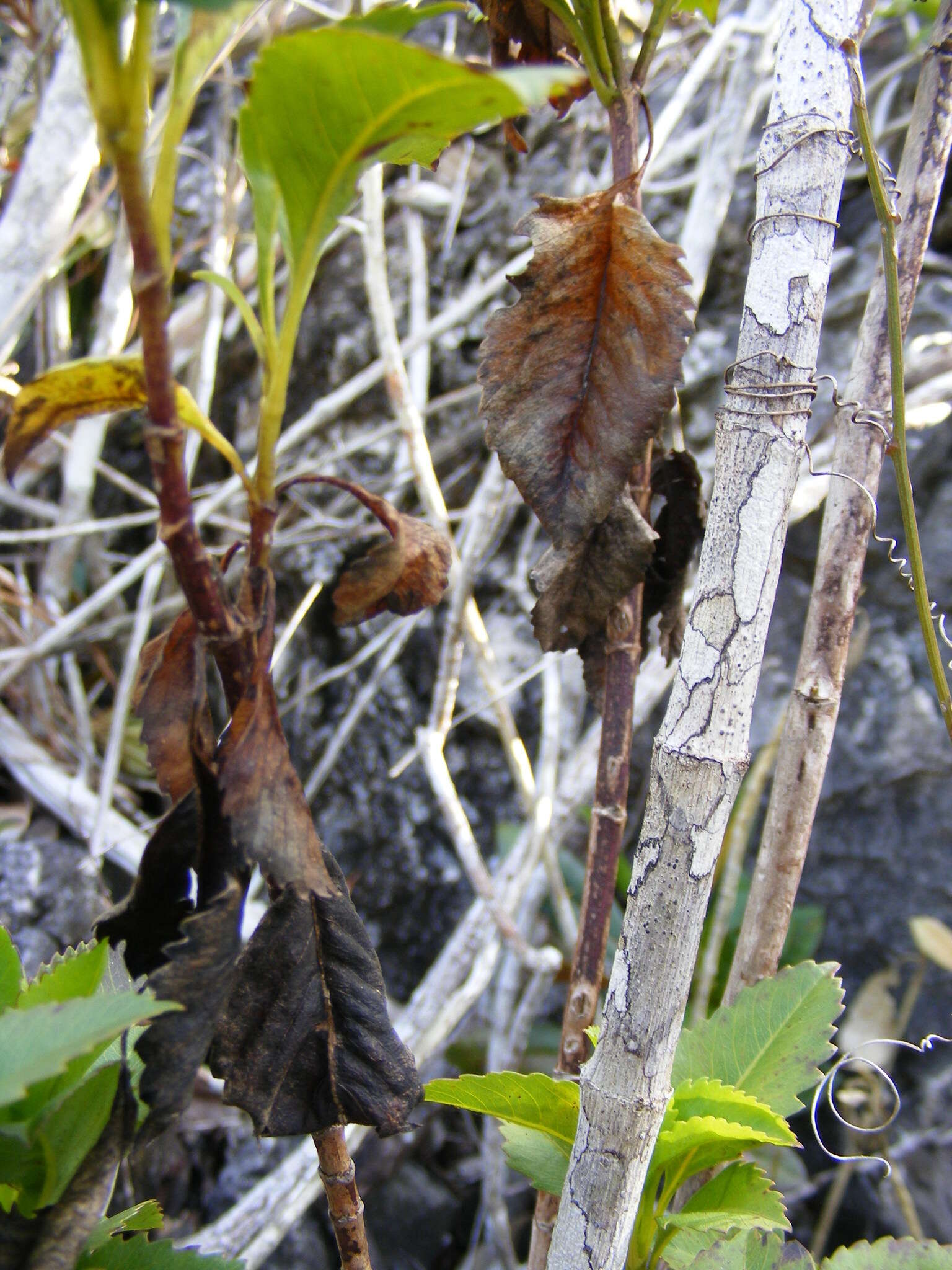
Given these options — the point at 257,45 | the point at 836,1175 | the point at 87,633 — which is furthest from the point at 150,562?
the point at 836,1175

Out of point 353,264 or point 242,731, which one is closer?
point 242,731

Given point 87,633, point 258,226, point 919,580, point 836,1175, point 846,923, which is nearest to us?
point 258,226

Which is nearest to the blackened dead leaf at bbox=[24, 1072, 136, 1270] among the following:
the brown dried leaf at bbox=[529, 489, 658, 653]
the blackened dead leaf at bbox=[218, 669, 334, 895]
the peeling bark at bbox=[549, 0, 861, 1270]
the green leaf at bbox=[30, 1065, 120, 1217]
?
the green leaf at bbox=[30, 1065, 120, 1217]

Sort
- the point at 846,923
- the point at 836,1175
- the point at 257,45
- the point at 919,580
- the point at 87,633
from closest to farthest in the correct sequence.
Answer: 1. the point at 919,580
2. the point at 836,1175
3. the point at 846,923
4. the point at 87,633
5. the point at 257,45

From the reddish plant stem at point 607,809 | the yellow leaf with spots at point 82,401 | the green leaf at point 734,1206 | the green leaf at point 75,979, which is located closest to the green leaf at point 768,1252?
the green leaf at point 734,1206

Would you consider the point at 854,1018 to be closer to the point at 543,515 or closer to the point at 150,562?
the point at 543,515

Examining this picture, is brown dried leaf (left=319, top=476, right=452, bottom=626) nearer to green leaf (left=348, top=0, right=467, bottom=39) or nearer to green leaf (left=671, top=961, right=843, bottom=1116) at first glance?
green leaf (left=348, top=0, right=467, bottom=39)

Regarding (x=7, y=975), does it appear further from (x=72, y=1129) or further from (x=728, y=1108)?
(x=728, y=1108)
